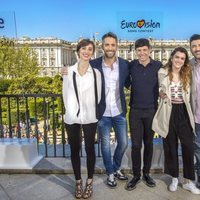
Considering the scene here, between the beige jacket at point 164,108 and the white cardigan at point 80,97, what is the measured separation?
31.6 inches

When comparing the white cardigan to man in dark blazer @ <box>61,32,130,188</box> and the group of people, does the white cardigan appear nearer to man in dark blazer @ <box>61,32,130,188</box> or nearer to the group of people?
the group of people

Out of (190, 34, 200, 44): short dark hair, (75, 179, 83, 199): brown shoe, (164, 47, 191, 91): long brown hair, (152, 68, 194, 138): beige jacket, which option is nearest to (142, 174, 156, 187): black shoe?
(152, 68, 194, 138): beige jacket

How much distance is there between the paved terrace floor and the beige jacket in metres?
0.77

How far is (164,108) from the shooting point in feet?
13.4

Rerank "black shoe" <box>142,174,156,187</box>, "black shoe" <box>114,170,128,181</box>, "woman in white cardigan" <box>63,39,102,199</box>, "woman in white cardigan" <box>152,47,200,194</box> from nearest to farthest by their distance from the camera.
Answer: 1. "woman in white cardigan" <box>63,39,102,199</box>
2. "woman in white cardigan" <box>152,47,200,194</box>
3. "black shoe" <box>142,174,156,187</box>
4. "black shoe" <box>114,170,128,181</box>

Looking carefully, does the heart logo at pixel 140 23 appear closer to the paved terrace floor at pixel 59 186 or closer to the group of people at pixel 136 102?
the group of people at pixel 136 102

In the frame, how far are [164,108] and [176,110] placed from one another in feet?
0.52

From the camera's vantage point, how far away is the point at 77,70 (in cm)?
397

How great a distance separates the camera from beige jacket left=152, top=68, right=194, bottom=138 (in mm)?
4059

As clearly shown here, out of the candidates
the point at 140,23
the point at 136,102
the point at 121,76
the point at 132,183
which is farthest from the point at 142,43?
the point at 132,183

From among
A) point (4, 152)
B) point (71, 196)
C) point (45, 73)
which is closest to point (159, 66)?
point (71, 196)

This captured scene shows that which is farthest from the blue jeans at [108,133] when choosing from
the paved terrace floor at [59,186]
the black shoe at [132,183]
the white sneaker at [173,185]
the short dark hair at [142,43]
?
the short dark hair at [142,43]

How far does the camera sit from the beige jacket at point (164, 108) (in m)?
4.06

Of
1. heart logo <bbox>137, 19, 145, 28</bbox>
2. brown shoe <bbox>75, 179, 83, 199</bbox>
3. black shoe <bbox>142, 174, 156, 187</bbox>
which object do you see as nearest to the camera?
brown shoe <bbox>75, 179, 83, 199</bbox>
